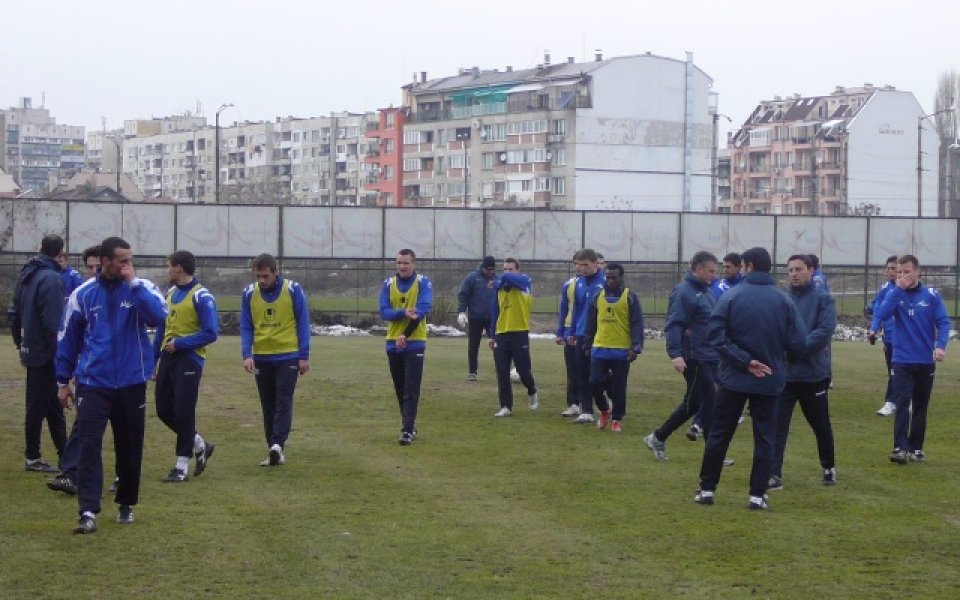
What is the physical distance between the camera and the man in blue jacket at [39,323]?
485 inches

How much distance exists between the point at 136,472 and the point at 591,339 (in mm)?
7345

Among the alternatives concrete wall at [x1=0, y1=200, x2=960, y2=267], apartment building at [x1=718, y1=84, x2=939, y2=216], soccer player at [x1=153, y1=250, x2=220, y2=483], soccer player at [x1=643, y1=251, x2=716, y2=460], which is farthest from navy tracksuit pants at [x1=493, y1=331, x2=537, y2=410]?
apartment building at [x1=718, y1=84, x2=939, y2=216]

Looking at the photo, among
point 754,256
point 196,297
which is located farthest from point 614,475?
point 196,297

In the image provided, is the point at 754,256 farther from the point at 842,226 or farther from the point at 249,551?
the point at 842,226

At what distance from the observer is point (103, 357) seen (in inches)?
392

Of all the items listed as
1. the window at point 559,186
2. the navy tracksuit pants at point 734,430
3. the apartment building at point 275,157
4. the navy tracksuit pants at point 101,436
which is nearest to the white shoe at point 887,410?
Result: the navy tracksuit pants at point 734,430

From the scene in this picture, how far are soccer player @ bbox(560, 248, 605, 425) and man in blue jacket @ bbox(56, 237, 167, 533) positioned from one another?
7442mm

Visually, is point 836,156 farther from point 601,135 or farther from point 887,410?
point 887,410

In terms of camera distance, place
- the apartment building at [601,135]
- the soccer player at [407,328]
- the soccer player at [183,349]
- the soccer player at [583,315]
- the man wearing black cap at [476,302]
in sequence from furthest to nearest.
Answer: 1. the apartment building at [601,135]
2. the man wearing black cap at [476,302]
3. the soccer player at [583,315]
4. the soccer player at [407,328]
5. the soccer player at [183,349]

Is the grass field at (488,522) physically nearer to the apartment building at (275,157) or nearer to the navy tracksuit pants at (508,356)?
the navy tracksuit pants at (508,356)

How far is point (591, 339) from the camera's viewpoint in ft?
54.2

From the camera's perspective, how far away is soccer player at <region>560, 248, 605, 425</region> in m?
16.9

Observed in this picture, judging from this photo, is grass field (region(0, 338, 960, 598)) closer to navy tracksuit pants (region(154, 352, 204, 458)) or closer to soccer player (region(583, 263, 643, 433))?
navy tracksuit pants (region(154, 352, 204, 458))

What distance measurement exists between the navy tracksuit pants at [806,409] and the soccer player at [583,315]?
4584 mm
